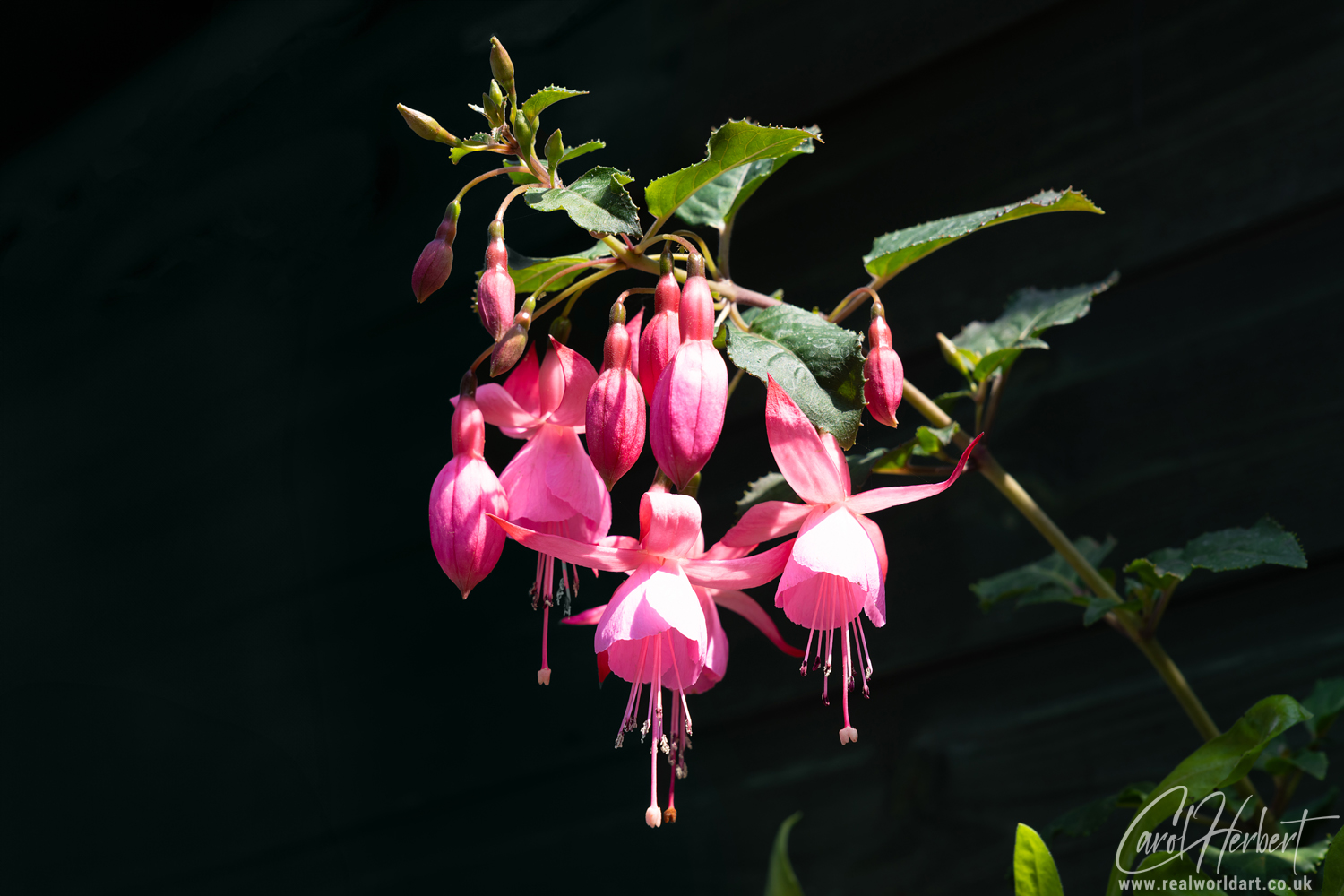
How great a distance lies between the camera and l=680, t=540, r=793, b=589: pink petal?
0.43 meters

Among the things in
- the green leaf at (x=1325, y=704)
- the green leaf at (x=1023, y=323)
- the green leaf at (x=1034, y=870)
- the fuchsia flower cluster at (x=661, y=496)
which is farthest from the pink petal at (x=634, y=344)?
the green leaf at (x=1325, y=704)

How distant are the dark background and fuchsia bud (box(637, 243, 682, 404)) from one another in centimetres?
55

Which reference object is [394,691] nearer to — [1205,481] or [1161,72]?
[1205,481]

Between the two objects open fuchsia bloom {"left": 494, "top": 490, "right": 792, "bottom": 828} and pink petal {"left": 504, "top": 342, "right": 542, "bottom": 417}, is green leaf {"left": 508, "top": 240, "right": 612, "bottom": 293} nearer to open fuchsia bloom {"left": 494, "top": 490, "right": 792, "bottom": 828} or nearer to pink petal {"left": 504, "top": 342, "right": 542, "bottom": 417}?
pink petal {"left": 504, "top": 342, "right": 542, "bottom": 417}

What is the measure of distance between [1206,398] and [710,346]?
2.19ft

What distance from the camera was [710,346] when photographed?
40cm

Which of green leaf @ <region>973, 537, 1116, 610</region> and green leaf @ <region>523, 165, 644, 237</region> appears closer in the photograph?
green leaf @ <region>523, 165, 644, 237</region>

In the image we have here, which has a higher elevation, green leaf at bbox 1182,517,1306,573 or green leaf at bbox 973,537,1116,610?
green leaf at bbox 1182,517,1306,573

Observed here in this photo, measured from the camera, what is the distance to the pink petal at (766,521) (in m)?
0.44

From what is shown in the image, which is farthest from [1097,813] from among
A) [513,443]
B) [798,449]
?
[513,443]

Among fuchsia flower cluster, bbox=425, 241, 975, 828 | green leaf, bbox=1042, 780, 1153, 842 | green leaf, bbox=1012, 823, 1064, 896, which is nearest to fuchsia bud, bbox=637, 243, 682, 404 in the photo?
fuchsia flower cluster, bbox=425, 241, 975, 828

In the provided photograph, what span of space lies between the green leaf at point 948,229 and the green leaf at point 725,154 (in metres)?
0.10

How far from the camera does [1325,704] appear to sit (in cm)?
62

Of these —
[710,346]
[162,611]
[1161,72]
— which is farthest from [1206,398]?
[162,611]
